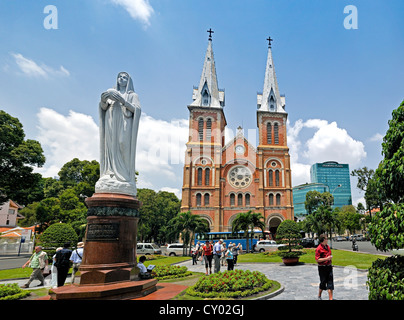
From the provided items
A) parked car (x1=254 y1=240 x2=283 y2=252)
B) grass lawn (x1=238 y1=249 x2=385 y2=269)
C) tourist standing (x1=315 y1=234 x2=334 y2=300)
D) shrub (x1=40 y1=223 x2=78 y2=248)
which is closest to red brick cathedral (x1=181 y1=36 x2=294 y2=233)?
parked car (x1=254 y1=240 x2=283 y2=252)

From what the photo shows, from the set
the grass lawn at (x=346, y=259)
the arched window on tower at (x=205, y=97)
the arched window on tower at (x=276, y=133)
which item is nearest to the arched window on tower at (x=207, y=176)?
the arched window on tower at (x=205, y=97)

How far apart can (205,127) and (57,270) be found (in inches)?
1385

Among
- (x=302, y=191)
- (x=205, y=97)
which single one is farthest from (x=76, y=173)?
(x=302, y=191)

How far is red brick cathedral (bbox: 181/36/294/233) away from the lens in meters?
37.2

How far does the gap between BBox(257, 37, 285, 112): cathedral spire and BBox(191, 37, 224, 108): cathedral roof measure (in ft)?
22.9

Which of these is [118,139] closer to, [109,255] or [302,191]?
[109,255]

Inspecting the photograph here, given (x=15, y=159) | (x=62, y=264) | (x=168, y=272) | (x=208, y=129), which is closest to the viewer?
(x=62, y=264)

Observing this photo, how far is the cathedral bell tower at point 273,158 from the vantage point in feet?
123

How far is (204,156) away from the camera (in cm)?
3916

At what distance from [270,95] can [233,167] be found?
46.0 feet

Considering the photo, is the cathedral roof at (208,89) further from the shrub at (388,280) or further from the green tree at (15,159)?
the shrub at (388,280)

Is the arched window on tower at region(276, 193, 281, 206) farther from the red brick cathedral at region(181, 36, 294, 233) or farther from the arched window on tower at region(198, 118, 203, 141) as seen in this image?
the arched window on tower at region(198, 118, 203, 141)

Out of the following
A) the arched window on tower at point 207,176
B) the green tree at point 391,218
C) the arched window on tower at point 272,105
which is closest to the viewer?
the green tree at point 391,218
